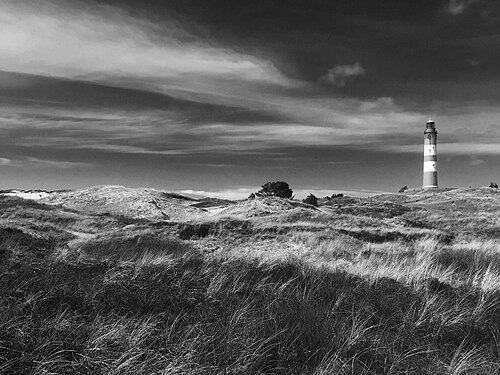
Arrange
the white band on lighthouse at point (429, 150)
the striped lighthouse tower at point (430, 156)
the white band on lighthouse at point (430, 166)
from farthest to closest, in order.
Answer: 1. the white band on lighthouse at point (429, 150)
2. the striped lighthouse tower at point (430, 156)
3. the white band on lighthouse at point (430, 166)

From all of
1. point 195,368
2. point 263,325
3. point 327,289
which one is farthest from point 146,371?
point 327,289

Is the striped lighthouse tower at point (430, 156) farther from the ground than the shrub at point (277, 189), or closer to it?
farther from the ground

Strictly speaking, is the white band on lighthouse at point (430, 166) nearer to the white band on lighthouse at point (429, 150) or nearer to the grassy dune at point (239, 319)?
the white band on lighthouse at point (429, 150)

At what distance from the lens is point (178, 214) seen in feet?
122

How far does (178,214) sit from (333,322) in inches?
1297

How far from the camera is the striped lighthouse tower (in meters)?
92.1

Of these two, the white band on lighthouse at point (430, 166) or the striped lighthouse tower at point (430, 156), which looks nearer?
the white band on lighthouse at point (430, 166)

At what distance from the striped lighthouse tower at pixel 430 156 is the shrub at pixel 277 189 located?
5686 centimetres

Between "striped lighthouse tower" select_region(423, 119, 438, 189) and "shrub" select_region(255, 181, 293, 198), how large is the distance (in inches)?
Answer: 2239

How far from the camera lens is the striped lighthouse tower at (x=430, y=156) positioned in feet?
302

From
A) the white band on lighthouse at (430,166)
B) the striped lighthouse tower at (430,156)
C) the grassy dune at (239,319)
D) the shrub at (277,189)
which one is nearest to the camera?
the grassy dune at (239,319)

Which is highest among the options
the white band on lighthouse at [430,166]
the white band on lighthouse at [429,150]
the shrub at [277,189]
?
the white band on lighthouse at [429,150]

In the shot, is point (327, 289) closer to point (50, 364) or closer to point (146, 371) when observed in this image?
point (146, 371)

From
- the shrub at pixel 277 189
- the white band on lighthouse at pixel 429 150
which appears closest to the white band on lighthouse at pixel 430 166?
the white band on lighthouse at pixel 429 150
